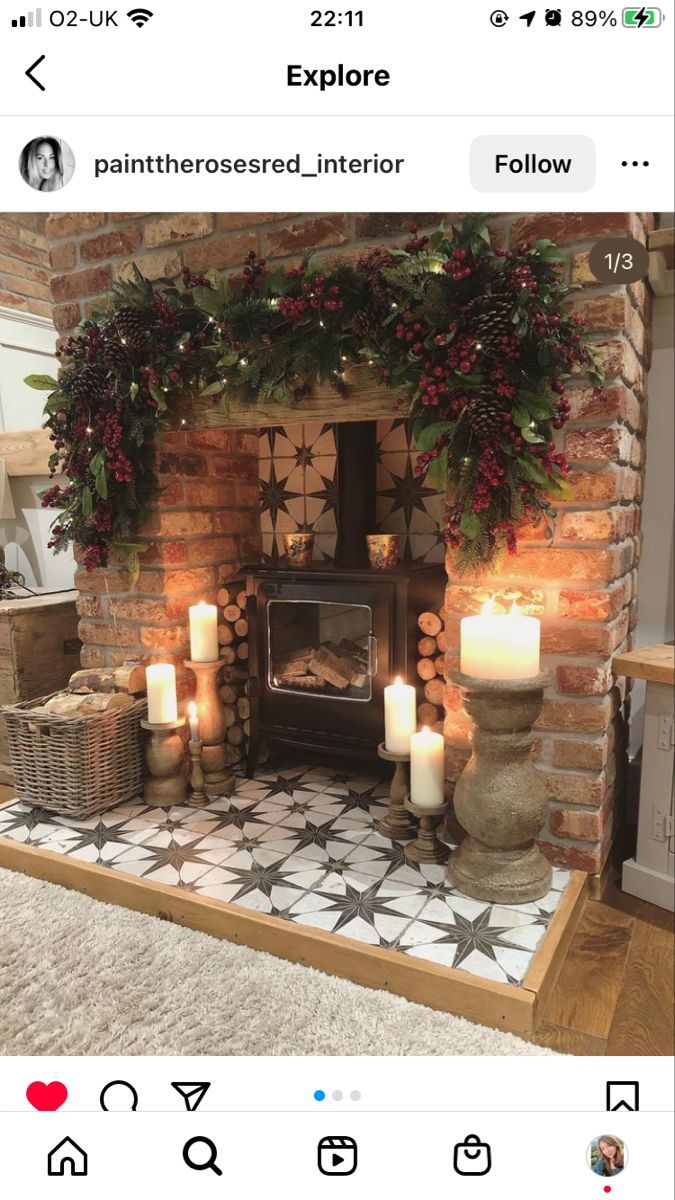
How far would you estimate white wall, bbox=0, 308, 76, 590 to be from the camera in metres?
2.37

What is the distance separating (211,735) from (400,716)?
0.49 meters

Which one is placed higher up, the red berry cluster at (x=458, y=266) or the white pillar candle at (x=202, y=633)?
the red berry cluster at (x=458, y=266)

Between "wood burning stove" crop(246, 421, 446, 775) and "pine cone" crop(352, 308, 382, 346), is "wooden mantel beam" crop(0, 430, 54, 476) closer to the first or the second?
"wood burning stove" crop(246, 421, 446, 775)

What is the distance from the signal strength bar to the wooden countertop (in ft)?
3.57

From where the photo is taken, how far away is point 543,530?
1.15 m

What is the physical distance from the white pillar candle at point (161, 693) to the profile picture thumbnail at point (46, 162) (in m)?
0.94

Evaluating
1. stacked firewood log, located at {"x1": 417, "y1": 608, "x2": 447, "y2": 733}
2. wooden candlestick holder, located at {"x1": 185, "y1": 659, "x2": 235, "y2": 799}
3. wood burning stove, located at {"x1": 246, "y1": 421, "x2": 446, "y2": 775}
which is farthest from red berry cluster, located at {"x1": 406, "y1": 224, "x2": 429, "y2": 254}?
wooden candlestick holder, located at {"x1": 185, "y1": 659, "x2": 235, "y2": 799}

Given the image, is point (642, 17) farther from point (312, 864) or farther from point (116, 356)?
point (312, 864)

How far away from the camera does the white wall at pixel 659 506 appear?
4.66 feet

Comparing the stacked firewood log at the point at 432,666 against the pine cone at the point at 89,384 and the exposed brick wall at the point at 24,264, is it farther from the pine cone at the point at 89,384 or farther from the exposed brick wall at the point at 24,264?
the exposed brick wall at the point at 24,264

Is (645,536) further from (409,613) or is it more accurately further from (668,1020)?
(668,1020)
